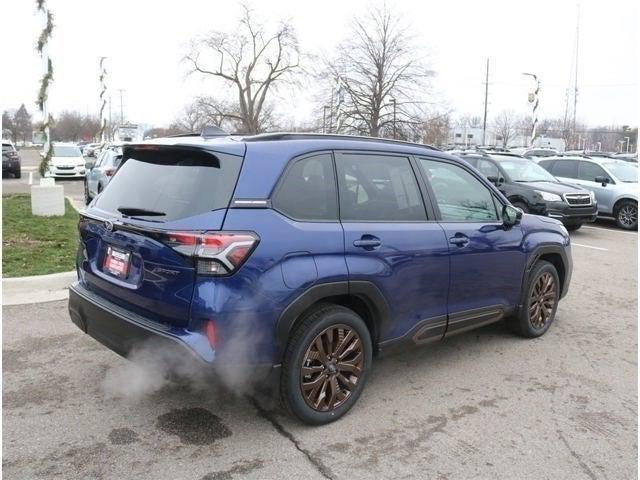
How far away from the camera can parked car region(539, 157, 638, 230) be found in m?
13.8

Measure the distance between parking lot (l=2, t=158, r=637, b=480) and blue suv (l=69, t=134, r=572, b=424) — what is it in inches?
13.8

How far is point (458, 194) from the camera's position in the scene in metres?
4.45

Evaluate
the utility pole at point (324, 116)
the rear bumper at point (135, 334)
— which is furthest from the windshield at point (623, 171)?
the utility pole at point (324, 116)

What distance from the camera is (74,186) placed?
21.8 m

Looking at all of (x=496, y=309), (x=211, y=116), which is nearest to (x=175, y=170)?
(x=496, y=309)

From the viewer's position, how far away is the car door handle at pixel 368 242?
3.47 metres

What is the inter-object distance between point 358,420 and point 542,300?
2565 mm

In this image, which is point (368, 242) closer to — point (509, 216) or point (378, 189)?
point (378, 189)

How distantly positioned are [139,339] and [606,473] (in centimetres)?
267

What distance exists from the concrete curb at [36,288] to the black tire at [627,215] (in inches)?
500

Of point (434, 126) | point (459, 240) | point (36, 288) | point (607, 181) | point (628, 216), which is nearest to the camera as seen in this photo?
point (459, 240)

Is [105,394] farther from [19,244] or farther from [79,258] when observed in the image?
[19,244]

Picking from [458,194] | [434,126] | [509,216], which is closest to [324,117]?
[434,126]

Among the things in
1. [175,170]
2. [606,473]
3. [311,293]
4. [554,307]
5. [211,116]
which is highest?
[211,116]
